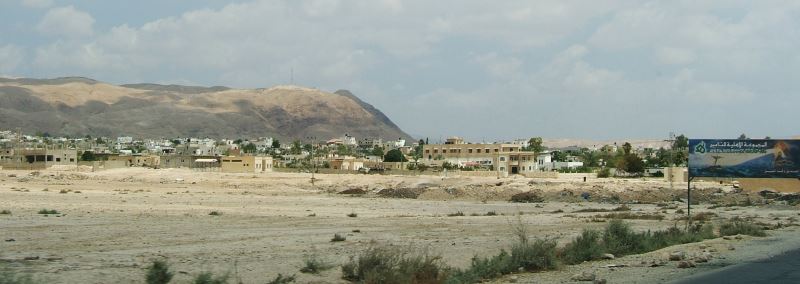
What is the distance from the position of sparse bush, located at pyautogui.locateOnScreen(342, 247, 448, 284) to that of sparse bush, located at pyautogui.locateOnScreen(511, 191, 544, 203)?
4954cm

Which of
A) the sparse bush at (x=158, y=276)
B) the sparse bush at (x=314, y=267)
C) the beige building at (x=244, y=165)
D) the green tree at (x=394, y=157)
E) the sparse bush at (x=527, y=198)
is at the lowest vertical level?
the sparse bush at (x=527, y=198)

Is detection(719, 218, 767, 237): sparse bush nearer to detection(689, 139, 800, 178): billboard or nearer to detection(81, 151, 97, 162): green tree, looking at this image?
detection(689, 139, 800, 178): billboard

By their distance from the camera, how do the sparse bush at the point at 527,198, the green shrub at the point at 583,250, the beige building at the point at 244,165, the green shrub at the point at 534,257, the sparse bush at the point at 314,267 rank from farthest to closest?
the beige building at the point at 244,165 → the sparse bush at the point at 527,198 → the green shrub at the point at 583,250 → the green shrub at the point at 534,257 → the sparse bush at the point at 314,267

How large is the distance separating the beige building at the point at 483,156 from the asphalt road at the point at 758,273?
108 m

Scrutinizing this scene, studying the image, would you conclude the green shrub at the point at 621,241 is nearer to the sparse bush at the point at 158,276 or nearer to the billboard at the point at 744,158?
the sparse bush at the point at 158,276

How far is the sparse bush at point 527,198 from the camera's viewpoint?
6688 centimetres

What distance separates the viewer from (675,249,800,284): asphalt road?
1820cm

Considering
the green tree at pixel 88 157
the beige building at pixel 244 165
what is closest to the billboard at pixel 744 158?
the beige building at pixel 244 165

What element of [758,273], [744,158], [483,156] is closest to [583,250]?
[758,273]

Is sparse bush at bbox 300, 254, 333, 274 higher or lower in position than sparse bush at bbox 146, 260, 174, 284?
lower

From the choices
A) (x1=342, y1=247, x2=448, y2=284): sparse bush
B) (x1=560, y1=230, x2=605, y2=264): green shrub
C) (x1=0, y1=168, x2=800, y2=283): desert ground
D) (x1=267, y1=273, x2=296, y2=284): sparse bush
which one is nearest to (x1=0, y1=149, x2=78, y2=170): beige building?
(x1=0, y1=168, x2=800, y2=283): desert ground

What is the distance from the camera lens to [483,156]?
170375mm

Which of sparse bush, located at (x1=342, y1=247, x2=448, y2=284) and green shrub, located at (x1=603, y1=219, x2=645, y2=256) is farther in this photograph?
green shrub, located at (x1=603, y1=219, x2=645, y2=256)

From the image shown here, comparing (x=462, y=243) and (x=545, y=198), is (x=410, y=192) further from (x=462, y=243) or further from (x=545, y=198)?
(x=462, y=243)
